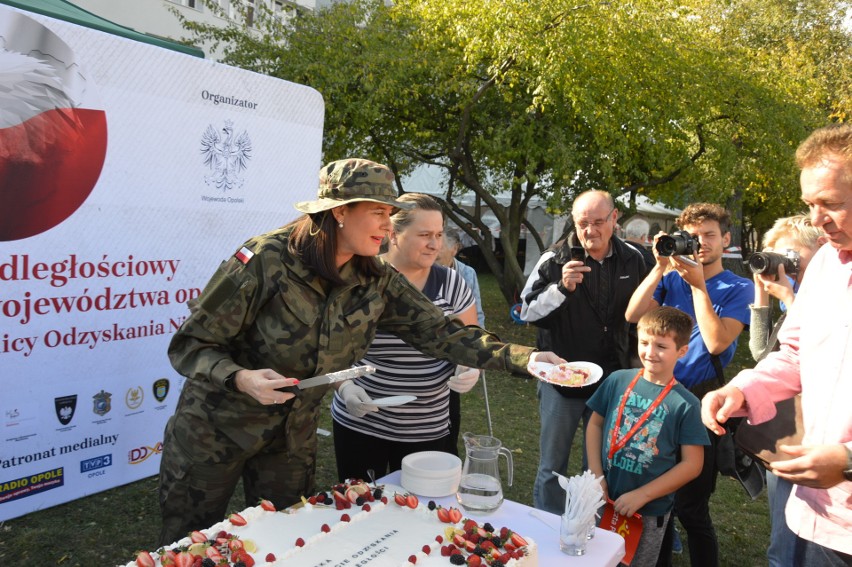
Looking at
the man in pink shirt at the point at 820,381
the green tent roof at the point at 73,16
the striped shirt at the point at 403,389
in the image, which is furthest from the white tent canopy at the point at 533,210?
the man in pink shirt at the point at 820,381

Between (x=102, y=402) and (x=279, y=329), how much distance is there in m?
2.19

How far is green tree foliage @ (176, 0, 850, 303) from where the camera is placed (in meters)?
8.16

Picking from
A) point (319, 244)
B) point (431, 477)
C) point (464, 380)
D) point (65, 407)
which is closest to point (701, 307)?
point (464, 380)

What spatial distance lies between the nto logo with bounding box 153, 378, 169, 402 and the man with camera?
2804 mm

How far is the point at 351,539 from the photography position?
1.78 meters

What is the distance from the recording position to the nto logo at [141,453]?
3.94 metres

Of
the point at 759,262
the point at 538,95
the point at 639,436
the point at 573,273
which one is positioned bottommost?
the point at 639,436

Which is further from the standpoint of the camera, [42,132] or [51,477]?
[51,477]

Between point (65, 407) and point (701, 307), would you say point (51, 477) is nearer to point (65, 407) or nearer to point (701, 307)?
point (65, 407)

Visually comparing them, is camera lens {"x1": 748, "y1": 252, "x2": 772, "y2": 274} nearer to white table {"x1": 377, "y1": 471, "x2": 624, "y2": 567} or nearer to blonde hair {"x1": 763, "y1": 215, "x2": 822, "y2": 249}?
blonde hair {"x1": 763, "y1": 215, "x2": 822, "y2": 249}

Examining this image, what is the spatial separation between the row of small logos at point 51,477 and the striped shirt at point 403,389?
1.85 m

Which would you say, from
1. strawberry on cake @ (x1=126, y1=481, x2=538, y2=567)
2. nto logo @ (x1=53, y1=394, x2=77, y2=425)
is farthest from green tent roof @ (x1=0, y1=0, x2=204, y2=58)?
strawberry on cake @ (x1=126, y1=481, x2=538, y2=567)

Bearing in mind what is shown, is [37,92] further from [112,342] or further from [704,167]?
[704,167]

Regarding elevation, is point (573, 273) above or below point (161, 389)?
above
